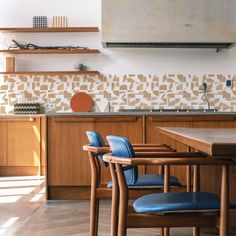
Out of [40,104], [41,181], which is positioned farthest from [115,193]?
[40,104]

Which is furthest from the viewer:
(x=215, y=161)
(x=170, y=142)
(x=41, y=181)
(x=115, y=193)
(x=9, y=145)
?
(x=9, y=145)

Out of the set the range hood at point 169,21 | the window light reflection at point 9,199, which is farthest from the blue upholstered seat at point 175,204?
the range hood at point 169,21

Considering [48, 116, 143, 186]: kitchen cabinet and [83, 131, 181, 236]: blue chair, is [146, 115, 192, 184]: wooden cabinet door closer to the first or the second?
[48, 116, 143, 186]: kitchen cabinet

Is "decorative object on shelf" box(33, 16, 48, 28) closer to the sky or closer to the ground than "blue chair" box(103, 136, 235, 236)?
closer to the sky

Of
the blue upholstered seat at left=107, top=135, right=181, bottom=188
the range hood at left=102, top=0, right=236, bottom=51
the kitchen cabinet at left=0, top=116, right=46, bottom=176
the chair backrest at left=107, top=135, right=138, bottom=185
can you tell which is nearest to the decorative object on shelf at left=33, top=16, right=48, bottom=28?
the range hood at left=102, top=0, right=236, bottom=51

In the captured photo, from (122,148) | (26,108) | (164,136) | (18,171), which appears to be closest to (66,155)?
→ (164,136)

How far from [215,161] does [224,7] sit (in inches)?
179

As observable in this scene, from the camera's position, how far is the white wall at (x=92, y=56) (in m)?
6.27

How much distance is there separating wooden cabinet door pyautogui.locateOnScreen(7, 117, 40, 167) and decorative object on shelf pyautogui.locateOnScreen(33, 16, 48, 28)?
1.39 m

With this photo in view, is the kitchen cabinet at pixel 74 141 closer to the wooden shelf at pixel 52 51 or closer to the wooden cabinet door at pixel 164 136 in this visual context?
the wooden cabinet door at pixel 164 136

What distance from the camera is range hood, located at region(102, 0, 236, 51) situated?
5.66m

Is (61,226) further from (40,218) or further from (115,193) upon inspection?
(115,193)

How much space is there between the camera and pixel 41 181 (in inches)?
217

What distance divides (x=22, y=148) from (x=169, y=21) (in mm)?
2709
